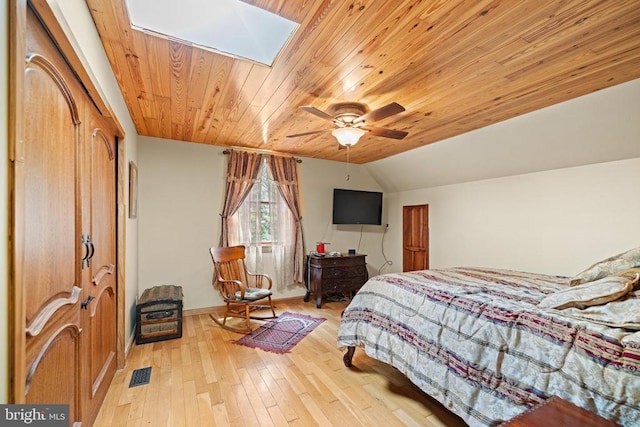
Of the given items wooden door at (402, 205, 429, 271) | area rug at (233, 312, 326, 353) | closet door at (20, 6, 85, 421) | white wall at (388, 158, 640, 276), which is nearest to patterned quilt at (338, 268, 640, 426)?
area rug at (233, 312, 326, 353)

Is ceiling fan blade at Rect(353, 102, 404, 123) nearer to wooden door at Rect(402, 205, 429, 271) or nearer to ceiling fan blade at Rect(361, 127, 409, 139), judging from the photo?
ceiling fan blade at Rect(361, 127, 409, 139)

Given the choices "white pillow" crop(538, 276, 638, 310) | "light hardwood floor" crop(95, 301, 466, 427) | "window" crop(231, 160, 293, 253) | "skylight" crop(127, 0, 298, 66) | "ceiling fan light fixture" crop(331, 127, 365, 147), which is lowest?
"light hardwood floor" crop(95, 301, 466, 427)

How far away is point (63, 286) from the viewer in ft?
4.27

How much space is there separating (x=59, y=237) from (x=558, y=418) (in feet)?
7.00

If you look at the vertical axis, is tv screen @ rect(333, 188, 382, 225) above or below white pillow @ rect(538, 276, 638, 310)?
above

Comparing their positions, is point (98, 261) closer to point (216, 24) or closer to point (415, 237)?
point (216, 24)

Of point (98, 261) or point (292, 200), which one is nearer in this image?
point (98, 261)

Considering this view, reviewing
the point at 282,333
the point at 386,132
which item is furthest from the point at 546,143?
the point at 282,333

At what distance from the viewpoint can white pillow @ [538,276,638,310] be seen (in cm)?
152

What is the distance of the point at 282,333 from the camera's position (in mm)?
3326

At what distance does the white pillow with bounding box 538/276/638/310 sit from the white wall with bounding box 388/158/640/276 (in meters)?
1.82

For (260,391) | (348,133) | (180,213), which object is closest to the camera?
(260,391)

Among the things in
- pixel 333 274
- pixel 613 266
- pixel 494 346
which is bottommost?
pixel 333 274

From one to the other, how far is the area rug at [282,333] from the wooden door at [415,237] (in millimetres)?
2180
